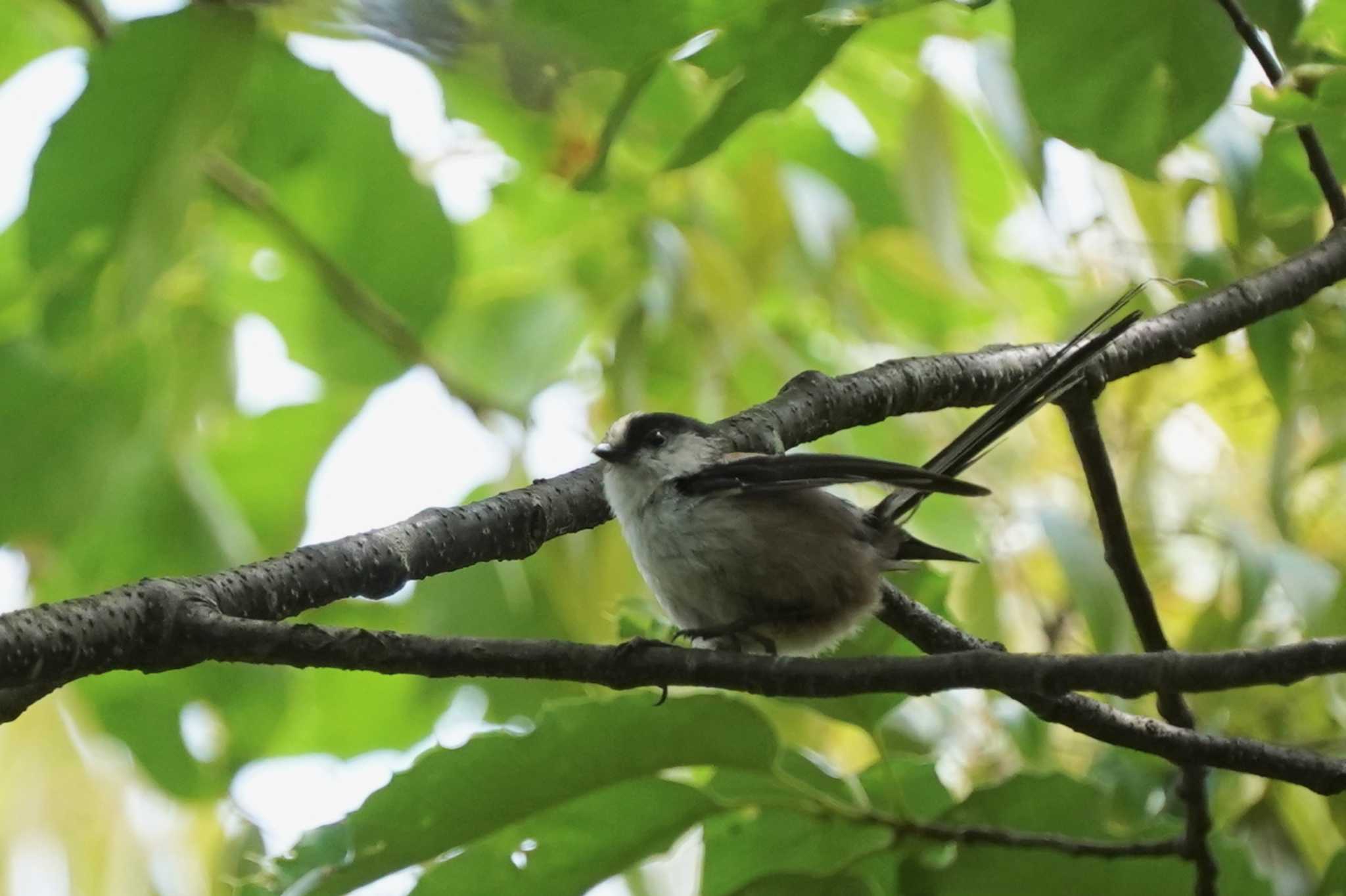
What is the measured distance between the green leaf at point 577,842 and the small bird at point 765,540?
18 centimetres

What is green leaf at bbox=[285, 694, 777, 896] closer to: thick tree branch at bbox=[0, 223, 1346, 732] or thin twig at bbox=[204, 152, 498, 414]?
thick tree branch at bbox=[0, 223, 1346, 732]

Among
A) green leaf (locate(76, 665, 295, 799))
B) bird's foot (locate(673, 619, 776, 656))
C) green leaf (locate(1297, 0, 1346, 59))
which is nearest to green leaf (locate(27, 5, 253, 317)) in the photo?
green leaf (locate(76, 665, 295, 799))

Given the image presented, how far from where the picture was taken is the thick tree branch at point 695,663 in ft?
2.64

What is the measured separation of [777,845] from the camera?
4.69ft

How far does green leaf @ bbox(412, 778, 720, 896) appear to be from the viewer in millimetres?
1312

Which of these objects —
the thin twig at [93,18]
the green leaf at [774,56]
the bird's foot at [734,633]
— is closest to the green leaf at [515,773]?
the bird's foot at [734,633]

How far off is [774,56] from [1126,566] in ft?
2.08

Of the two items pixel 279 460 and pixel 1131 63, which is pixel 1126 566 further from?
pixel 279 460

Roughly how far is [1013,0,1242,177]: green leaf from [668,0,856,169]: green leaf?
0.82 ft

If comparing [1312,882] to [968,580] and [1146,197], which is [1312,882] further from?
[1146,197]

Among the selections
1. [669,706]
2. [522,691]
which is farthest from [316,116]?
[669,706]

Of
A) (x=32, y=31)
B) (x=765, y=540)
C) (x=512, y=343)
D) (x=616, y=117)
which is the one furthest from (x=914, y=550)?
(x=32, y=31)

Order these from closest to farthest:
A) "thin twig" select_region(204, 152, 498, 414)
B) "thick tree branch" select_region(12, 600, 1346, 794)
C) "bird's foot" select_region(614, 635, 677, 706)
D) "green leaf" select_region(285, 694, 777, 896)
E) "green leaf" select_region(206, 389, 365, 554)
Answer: "thick tree branch" select_region(12, 600, 1346, 794) → "bird's foot" select_region(614, 635, 677, 706) → "green leaf" select_region(285, 694, 777, 896) → "thin twig" select_region(204, 152, 498, 414) → "green leaf" select_region(206, 389, 365, 554)

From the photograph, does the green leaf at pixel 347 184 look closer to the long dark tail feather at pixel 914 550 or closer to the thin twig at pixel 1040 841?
the long dark tail feather at pixel 914 550
